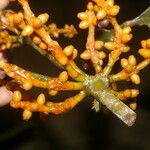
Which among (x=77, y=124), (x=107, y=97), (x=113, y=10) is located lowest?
(x=107, y=97)

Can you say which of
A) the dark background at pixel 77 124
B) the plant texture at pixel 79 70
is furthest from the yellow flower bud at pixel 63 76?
the dark background at pixel 77 124

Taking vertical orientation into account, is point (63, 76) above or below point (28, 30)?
below

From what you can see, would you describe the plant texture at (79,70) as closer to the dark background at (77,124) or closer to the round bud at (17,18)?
the round bud at (17,18)

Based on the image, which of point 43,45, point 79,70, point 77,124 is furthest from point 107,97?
point 77,124

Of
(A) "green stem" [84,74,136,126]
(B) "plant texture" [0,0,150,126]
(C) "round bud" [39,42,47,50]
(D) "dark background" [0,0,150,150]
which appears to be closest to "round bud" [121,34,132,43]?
(B) "plant texture" [0,0,150,126]

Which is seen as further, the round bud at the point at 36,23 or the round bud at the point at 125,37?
the round bud at the point at 125,37

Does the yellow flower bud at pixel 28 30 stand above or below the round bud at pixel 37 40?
below

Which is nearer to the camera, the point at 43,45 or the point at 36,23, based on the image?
the point at 36,23

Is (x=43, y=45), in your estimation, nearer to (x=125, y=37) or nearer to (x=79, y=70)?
(x=79, y=70)

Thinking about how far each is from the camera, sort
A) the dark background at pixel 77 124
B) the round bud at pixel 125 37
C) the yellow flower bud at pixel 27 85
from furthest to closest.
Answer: the dark background at pixel 77 124 → the round bud at pixel 125 37 → the yellow flower bud at pixel 27 85

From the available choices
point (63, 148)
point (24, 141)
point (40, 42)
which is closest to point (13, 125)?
point (24, 141)

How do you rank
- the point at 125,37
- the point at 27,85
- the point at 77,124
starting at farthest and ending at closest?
the point at 77,124 < the point at 125,37 < the point at 27,85
